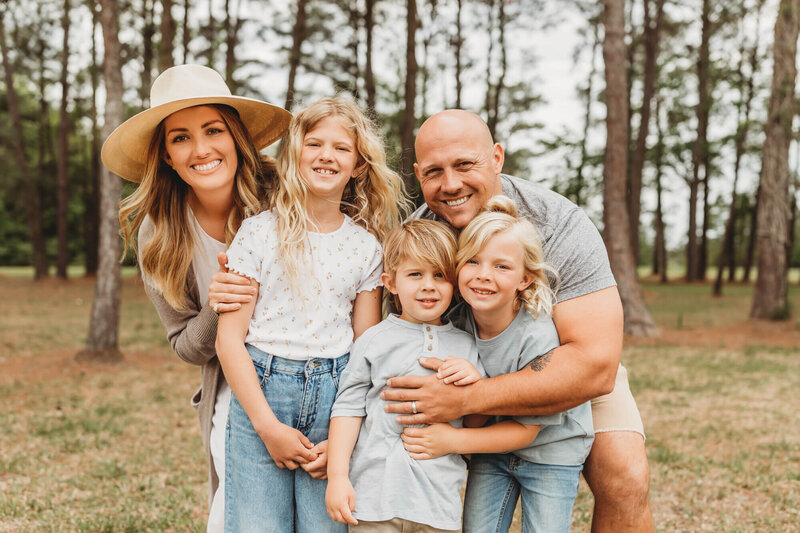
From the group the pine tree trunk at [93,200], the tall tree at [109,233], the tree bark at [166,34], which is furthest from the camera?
the pine tree trunk at [93,200]

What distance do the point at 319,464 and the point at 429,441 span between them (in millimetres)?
442

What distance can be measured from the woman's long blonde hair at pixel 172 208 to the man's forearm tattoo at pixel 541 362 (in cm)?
131

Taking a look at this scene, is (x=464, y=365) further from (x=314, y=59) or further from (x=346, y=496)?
(x=314, y=59)

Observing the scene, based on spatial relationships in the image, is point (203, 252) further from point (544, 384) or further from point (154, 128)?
point (544, 384)

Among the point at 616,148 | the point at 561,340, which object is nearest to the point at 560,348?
the point at 561,340

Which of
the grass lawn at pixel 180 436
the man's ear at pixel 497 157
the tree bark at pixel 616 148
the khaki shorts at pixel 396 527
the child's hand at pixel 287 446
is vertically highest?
the tree bark at pixel 616 148

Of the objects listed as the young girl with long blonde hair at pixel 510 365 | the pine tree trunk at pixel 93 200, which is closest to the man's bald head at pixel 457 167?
the young girl with long blonde hair at pixel 510 365

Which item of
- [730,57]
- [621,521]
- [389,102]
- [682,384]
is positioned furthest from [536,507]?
[730,57]

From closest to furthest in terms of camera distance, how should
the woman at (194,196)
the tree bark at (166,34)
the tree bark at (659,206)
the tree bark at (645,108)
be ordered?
the woman at (194,196) → the tree bark at (166,34) → the tree bark at (645,108) → the tree bark at (659,206)

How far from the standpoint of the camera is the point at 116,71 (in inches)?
329

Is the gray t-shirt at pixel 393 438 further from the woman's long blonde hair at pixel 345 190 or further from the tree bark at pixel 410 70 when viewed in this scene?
the tree bark at pixel 410 70

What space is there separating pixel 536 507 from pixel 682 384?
6406mm

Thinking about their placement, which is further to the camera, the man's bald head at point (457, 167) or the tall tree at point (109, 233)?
the tall tree at point (109, 233)

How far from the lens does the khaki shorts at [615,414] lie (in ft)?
9.05
